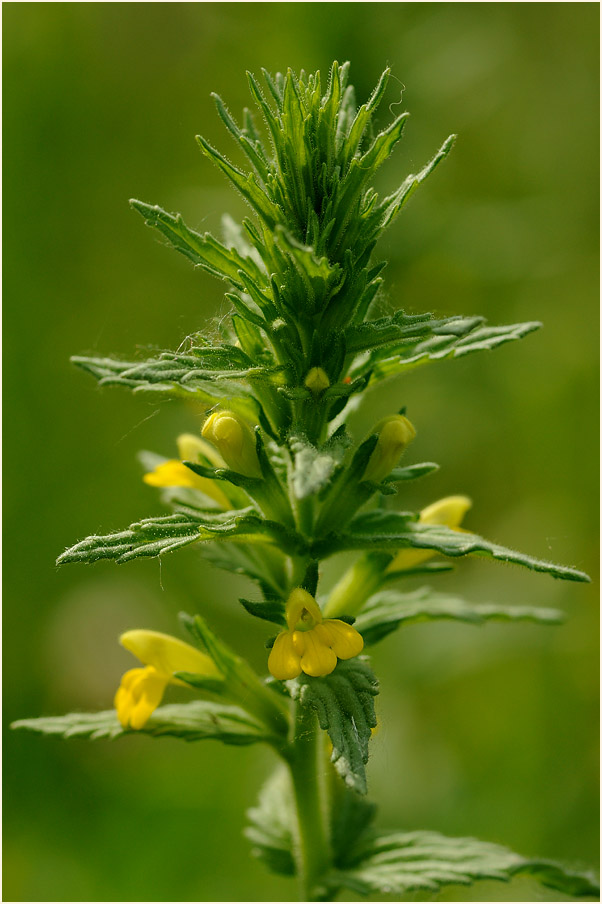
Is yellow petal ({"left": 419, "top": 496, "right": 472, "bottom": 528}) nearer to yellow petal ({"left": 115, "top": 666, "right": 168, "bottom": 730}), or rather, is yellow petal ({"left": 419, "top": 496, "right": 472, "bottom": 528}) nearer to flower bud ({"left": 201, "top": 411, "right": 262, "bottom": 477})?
flower bud ({"left": 201, "top": 411, "right": 262, "bottom": 477})

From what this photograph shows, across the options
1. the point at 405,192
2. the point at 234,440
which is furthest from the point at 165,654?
the point at 405,192

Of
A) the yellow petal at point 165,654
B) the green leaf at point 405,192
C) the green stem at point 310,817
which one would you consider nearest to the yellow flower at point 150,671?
the yellow petal at point 165,654

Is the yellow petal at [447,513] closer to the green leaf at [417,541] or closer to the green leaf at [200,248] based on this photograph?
the green leaf at [417,541]

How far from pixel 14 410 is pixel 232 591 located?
1.51 metres

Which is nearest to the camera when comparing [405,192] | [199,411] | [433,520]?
[405,192]

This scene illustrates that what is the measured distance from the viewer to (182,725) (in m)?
1.92

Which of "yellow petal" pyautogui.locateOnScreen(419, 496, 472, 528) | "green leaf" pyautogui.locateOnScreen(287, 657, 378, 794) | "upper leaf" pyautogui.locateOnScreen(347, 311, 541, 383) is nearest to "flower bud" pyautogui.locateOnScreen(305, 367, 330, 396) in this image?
"upper leaf" pyautogui.locateOnScreen(347, 311, 541, 383)

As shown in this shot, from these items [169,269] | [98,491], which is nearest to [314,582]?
[98,491]

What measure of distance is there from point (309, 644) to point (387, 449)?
46cm

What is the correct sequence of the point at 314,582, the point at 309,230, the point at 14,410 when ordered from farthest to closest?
the point at 14,410 → the point at 314,582 → the point at 309,230

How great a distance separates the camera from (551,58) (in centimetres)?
470

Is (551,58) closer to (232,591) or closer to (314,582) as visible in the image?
(232,591)

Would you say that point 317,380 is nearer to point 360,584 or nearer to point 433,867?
A: point 360,584

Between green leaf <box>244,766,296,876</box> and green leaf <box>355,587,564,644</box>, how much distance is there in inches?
18.9
